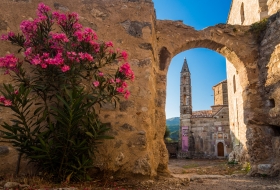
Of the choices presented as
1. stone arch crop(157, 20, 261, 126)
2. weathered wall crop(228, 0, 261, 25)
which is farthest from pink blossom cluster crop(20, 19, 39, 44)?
weathered wall crop(228, 0, 261, 25)

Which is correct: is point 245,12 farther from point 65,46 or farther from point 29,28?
point 29,28

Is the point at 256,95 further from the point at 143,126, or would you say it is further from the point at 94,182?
the point at 94,182

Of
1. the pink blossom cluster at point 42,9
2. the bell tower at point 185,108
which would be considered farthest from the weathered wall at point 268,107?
the bell tower at point 185,108

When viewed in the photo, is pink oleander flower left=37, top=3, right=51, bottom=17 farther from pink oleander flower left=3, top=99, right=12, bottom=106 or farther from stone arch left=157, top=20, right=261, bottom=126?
stone arch left=157, top=20, right=261, bottom=126

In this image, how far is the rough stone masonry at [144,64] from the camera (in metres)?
3.36

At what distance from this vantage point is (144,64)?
12.8 ft

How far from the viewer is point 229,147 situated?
20781 millimetres

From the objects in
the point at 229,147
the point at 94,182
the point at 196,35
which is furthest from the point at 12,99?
the point at 229,147

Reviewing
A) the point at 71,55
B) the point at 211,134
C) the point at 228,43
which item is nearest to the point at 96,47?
the point at 71,55

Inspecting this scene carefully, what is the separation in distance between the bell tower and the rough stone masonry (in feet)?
57.9

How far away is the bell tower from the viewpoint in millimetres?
22594

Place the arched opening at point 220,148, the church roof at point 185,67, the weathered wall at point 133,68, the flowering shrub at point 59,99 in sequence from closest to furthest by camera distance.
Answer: the flowering shrub at point 59,99 → the weathered wall at point 133,68 → the arched opening at point 220,148 → the church roof at point 185,67

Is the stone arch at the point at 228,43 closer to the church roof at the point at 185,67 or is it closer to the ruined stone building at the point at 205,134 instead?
the ruined stone building at the point at 205,134

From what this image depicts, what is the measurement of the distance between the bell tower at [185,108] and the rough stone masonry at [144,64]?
17660mm
